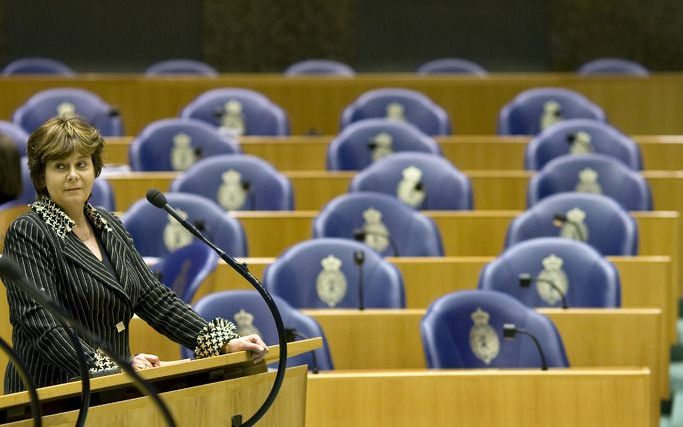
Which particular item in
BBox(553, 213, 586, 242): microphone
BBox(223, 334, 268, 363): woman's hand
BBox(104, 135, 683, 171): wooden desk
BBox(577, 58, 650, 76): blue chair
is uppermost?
BBox(577, 58, 650, 76): blue chair

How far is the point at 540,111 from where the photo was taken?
31.2ft

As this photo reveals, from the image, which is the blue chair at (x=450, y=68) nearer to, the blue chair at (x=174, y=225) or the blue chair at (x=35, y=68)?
the blue chair at (x=35, y=68)

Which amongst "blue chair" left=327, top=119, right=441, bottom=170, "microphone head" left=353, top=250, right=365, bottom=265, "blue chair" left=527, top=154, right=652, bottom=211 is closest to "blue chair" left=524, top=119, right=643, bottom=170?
"blue chair" left=327, top=119, right=441, bottom=170

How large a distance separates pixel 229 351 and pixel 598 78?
727cm

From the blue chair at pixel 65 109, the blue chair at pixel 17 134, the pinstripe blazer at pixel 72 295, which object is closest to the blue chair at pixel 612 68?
the blue chair at pixel 65 109

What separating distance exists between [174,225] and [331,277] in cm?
109

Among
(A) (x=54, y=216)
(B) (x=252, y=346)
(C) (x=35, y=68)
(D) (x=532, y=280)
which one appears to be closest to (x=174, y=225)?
(D) (x=532, y=280)

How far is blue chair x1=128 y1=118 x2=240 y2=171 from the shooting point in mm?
8469

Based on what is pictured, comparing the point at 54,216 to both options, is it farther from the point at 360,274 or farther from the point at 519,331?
the point at 360,274

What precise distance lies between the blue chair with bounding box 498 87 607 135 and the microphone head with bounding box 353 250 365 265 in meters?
3.75

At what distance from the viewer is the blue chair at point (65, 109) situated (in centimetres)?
934

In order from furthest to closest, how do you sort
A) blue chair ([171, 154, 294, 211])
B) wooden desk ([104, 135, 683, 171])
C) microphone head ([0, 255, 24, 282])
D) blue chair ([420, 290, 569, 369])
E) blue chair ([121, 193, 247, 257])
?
wooden desk ([104, 135, 683, 171]) < blue chair ([171, 154, 294, 211]) < blue chair ([121, 193, 247, 257]) < blue chair ([420, 290, 569, 369]) < microphone head ([0, 255, 24, 282])

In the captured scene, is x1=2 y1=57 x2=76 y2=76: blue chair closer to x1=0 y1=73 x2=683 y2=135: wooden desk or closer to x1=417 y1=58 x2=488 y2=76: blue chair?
x1=0 y1=73 x2=683 y2=135: wooden desk

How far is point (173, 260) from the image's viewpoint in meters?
5.75
